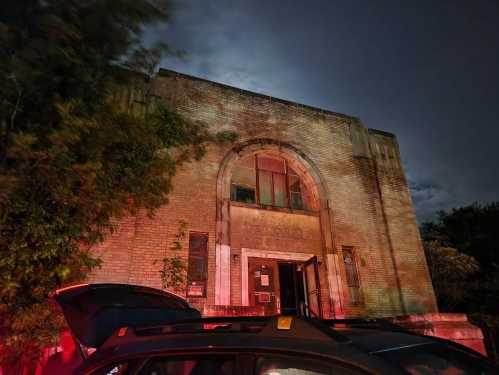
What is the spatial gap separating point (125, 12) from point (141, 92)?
4.34 meters

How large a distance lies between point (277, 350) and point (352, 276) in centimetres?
908

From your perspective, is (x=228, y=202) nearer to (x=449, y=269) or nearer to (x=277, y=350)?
(x=277, y=350)

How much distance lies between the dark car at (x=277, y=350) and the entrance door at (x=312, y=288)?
25.0ft

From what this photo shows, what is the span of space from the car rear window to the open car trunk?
1.77 m

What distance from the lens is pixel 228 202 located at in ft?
30.4

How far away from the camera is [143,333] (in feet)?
7.06

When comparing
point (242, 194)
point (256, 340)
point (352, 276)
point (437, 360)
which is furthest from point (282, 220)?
point (256, 340)

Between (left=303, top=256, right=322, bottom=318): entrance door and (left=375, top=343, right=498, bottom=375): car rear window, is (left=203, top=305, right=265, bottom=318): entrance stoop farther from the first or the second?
(left=375, top=343, right=498, bottom=375): car rear window

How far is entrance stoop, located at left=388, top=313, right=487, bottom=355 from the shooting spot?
→ 20.7ft

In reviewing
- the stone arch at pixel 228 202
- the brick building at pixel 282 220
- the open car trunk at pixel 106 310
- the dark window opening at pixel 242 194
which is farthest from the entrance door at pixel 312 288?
the open car trunk at pixel 106 310

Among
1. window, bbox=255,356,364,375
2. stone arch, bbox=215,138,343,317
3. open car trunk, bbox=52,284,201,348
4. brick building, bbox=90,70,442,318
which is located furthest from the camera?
stone arch, bbox=215,138,343,317

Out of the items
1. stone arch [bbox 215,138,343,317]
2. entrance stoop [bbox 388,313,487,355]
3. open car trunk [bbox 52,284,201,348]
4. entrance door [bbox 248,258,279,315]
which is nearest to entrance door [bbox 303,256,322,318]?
stone arch [bbox 215,138,343,317]

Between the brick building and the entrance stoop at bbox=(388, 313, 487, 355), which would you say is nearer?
the entrance stoop at bbox=(388, 313, 487, 355)

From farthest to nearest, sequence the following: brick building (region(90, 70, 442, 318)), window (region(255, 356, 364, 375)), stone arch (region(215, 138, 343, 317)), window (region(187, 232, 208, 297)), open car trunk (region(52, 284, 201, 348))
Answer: stone arch (region(215, 138, 343, 317)) → brick building (region(90, 70, 442, 318)) → window (region(187, 232, 208, 297)) → open car trunk (region(52, 284, 201, 348)) → window (region(255, 356, 364, 375))
